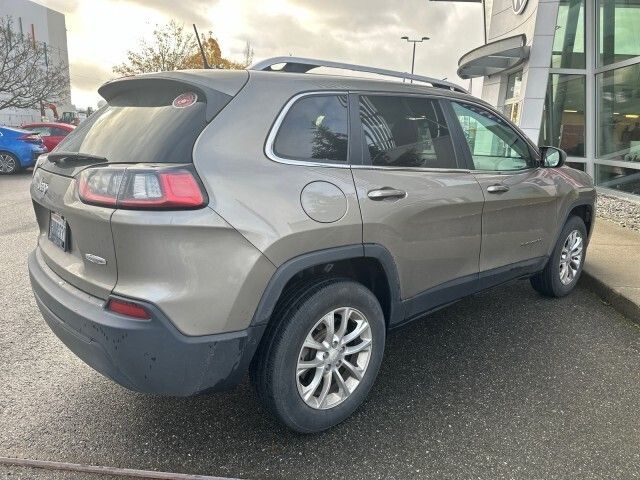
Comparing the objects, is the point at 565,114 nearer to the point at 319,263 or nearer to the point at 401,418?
the point at 401,418

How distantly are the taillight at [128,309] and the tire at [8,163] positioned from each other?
547 inches

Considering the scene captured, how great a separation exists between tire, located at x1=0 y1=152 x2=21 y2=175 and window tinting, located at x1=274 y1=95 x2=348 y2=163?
1384 cm

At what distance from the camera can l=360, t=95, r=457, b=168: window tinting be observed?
267cm

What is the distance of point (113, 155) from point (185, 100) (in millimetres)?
411

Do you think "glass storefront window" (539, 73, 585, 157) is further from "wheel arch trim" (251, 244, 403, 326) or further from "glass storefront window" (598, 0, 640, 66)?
"wheel arch trim" (251, 244, 403, 326)

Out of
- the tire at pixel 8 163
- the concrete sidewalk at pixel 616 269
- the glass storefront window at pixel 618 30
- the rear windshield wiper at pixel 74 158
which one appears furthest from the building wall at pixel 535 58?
the tire at pixel 8 163

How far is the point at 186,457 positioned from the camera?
7.64ft

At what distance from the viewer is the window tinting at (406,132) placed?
2.67m

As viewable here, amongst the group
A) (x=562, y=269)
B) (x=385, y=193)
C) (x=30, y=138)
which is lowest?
(x=562, y=269)

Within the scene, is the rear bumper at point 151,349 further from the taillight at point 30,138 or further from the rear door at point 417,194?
the taillight at point 30,138

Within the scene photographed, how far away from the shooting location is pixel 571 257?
14.9 feet

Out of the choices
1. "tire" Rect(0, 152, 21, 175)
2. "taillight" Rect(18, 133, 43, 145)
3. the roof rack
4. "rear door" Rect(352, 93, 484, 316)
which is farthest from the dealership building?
"tire" Rect(0, 152, 21, 175)

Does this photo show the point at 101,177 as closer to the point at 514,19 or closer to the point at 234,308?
the point at 234,308

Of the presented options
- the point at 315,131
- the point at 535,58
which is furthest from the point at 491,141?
the point at 535,58
